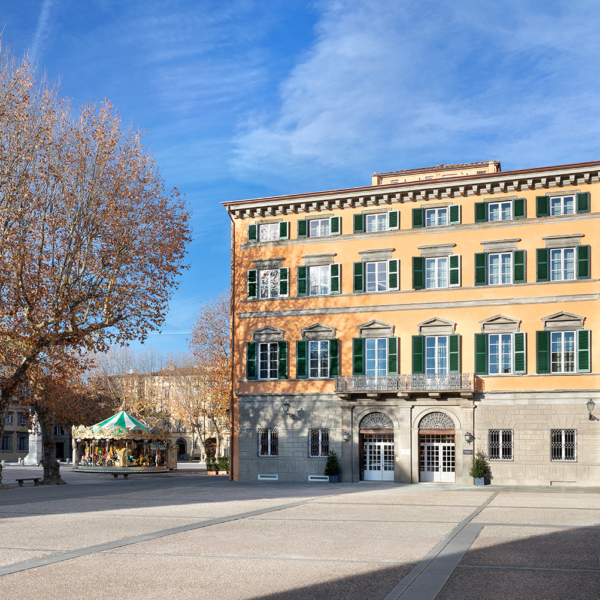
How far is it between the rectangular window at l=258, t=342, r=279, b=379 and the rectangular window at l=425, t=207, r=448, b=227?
961cm

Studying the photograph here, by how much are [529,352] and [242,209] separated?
15949mm

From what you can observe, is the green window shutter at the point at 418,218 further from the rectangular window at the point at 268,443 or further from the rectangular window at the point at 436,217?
the rectangular window at the point at 268,443

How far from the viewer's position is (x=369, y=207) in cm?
3722

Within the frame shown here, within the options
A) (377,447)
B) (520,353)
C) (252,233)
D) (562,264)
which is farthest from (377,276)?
(562,264)

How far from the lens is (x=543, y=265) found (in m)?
33.5

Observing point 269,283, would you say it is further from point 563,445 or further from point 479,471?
point 563,445

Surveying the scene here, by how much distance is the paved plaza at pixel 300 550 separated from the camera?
943 centimetres

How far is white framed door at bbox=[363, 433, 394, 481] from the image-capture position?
35688 millimetres

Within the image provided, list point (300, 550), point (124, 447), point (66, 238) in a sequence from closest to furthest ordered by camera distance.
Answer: point (300, 550)
point (66, 238)
point (124, 447)

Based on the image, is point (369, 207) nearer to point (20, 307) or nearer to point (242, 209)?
point (242, 209)

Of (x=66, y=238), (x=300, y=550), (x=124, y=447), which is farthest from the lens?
(x=124, y=447)

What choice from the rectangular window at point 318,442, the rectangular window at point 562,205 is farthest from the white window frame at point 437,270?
the rectangular window at point 318,442

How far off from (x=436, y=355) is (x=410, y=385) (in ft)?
6.03

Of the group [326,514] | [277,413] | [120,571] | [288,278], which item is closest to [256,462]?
[277,413]
